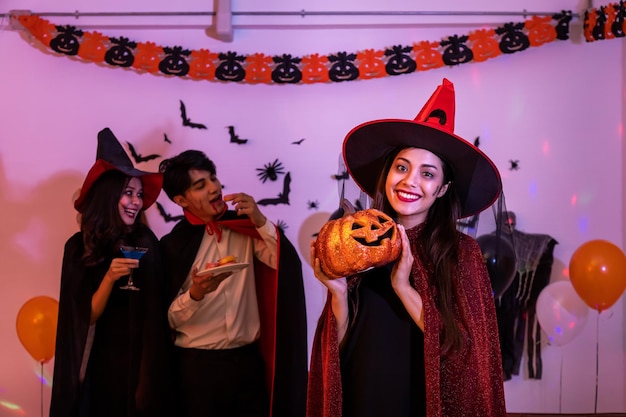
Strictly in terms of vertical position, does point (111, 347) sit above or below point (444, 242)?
below

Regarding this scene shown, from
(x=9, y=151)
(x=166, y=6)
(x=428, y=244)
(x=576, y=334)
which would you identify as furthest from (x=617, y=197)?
(x=9, y=151)

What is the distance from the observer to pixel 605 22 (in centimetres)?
446

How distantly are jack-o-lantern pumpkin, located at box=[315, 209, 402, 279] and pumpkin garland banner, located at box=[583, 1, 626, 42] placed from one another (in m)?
3.01

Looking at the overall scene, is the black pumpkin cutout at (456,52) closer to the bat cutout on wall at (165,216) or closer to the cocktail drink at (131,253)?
the bat cutout on wall at (165,216)

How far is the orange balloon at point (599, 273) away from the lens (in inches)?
160

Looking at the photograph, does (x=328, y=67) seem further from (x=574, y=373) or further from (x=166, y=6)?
(x=574, y=373)

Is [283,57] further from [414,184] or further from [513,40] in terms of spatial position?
[414,184]

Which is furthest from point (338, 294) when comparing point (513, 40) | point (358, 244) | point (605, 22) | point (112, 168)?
point (605, 22)

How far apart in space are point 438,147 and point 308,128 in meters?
2.35

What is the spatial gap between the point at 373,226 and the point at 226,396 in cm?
171

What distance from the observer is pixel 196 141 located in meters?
4.75

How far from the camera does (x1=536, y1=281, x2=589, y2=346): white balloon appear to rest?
14.2ft

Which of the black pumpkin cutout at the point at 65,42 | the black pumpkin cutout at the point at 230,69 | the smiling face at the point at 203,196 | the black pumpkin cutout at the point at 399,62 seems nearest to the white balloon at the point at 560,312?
the black pumpkin cutout at the point at 399,62

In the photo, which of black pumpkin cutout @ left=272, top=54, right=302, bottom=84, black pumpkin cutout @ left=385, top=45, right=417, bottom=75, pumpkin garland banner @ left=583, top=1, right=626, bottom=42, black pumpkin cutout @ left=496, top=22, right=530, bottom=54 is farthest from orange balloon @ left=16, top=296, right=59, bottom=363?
pumpkin garland banner @ left=583, top=1, right=626, bottom=42
